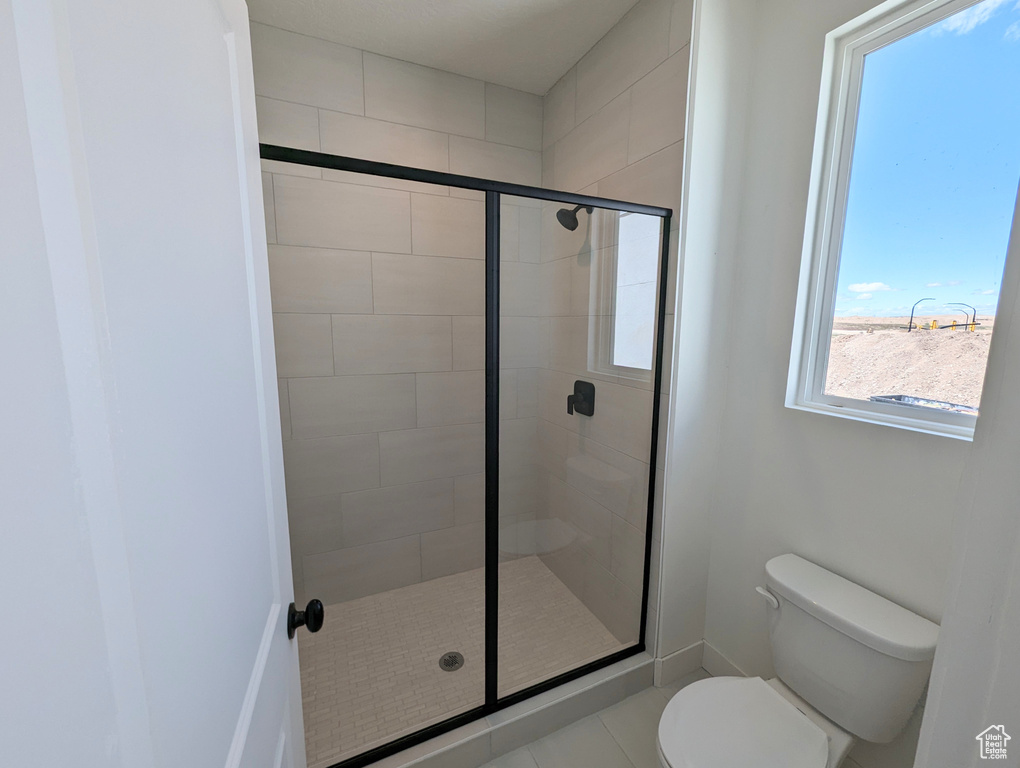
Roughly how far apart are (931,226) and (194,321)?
158cm

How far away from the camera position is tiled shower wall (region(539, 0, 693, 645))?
4.79 feet

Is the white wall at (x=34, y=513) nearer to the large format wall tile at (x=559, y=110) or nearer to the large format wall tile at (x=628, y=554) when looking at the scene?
the large format wall tile at (x=628, y=554)

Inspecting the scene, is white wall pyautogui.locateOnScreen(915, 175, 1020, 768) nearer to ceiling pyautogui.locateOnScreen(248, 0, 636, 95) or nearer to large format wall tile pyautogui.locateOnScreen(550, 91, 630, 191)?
large format wall tile pyautogui.locateOnScreen(550, 91, 630, 191)

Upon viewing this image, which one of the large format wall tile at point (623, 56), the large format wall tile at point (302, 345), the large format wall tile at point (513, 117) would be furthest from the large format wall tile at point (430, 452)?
the large format wall tile at point (623, 56)

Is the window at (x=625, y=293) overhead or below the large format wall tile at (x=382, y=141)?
below

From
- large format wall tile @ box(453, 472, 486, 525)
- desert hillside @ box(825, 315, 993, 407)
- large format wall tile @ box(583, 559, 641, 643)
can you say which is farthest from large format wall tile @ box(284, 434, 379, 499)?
desert hillside @ box(825, 315, 993, 407)

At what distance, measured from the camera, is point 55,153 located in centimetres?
23

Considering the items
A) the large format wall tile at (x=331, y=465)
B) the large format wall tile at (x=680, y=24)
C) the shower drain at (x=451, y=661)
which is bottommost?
the shower drain at (x=451, y=661)

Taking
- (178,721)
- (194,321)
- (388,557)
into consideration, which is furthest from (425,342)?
(178,721)

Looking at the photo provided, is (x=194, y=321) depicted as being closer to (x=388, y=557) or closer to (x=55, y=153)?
(x=55, y=153)

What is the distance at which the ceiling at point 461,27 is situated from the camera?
1538 millimetres

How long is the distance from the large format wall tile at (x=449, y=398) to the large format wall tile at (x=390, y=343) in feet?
0.22

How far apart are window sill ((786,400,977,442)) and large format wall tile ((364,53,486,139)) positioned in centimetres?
187

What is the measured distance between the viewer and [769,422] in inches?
55.8
